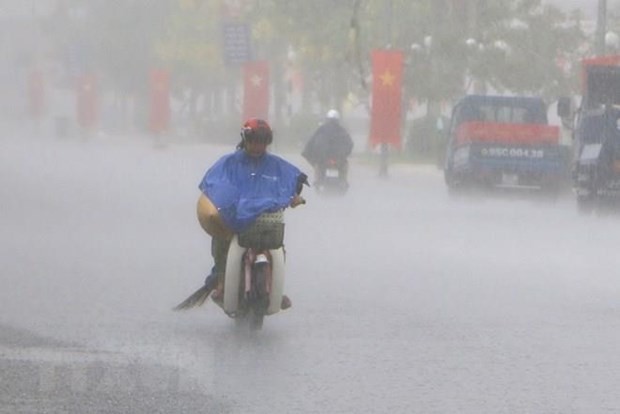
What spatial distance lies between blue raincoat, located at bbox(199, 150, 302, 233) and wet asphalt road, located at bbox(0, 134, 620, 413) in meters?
0.83

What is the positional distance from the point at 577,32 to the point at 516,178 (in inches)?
1038

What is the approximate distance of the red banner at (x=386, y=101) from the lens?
55.9 meters

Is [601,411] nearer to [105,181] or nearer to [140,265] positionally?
[140,265]

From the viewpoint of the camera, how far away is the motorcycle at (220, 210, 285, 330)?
48.9ft

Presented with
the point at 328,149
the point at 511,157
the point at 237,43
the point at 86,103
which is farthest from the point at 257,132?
the point at 86,103

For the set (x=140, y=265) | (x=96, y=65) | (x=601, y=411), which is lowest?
(x=96, y=65)

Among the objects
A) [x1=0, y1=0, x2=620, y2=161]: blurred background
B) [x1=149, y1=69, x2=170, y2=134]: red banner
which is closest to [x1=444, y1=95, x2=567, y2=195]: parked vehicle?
[x1=0, y1=0, x2=620, y2=161]: blurred background

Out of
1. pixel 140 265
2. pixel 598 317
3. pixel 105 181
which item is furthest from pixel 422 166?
pixel 598 317

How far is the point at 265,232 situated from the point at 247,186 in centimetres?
36

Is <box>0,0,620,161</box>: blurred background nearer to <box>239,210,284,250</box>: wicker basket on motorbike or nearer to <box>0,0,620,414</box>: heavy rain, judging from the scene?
<box>0,0,620,414</box>: heavy rain

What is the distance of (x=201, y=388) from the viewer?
11.9 meters

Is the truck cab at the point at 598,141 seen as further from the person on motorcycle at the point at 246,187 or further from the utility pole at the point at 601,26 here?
the person on motorcycle at the point at 246,187

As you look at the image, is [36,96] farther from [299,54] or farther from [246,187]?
[246,187]

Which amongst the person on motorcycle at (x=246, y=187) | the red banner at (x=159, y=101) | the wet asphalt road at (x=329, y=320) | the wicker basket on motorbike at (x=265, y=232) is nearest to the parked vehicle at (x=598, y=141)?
the wet asphalt road at (x=329, y=320)
